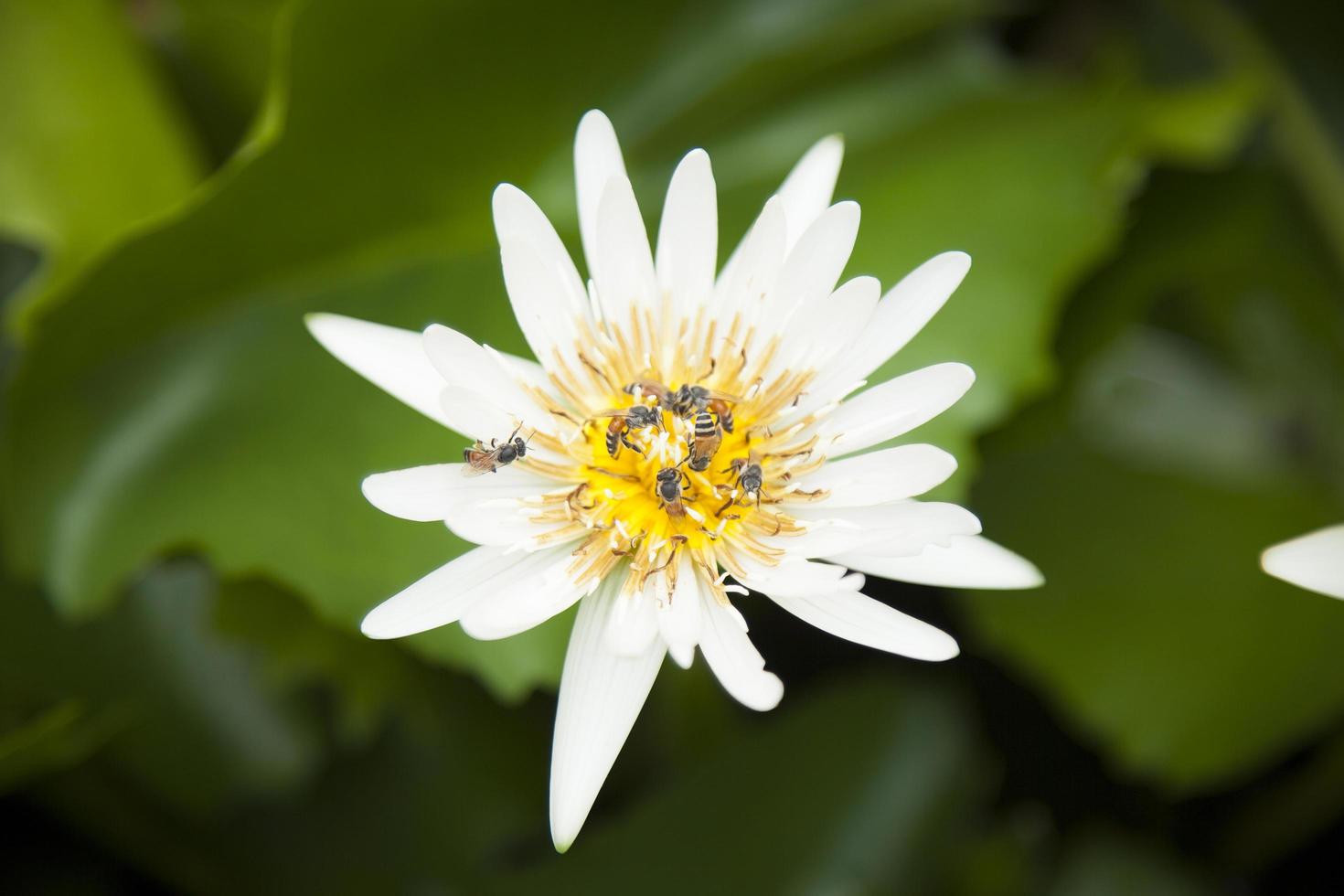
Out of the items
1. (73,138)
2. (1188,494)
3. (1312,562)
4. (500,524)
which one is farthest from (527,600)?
(1188,494)

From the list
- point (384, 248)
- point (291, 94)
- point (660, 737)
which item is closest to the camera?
point (291, 94)

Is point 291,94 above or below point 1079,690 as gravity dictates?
above

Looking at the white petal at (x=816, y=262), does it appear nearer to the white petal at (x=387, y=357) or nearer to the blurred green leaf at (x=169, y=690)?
the white petal at (x=387, y=357)

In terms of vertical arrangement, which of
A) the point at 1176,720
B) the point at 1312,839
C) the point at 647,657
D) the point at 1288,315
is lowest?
the point at 1312,839

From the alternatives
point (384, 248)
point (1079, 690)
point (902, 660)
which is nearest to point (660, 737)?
point (902, 660)

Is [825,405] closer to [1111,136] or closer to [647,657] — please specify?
[647,657]

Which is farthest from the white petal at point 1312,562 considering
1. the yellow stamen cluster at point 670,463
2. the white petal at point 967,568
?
the yellow stamen cluster at point 670,463

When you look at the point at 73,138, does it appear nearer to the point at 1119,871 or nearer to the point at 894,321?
the point at 894,321
